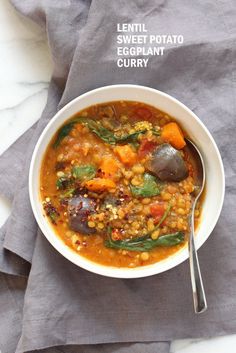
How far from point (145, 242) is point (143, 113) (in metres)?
0.75

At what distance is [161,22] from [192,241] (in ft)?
4.31

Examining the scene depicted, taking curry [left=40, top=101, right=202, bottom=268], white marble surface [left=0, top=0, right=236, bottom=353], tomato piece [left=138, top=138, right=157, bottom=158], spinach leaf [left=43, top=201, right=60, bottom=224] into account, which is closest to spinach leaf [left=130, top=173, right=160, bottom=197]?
curry [left=40, top=101, right=202, bottom=268]

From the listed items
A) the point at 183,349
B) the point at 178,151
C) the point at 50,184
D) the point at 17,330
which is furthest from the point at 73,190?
the point at 183,349

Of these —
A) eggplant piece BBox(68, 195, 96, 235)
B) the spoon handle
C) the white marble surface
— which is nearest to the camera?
the spoon handle

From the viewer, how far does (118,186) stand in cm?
326

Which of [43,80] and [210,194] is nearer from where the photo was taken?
[210,194]

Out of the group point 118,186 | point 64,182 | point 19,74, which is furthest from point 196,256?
point 19,74

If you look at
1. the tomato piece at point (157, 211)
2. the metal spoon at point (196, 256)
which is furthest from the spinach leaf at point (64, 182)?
the metal spoon at point (196, 256)

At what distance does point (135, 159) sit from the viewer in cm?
329

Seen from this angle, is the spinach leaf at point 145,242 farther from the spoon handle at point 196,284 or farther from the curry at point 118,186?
the spoon handle at point 196,284

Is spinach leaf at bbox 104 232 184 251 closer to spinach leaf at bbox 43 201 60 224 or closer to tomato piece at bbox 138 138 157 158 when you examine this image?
spinach leaf at bbox 43 201 60 224

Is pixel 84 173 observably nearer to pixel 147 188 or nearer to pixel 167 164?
pixel 147 188

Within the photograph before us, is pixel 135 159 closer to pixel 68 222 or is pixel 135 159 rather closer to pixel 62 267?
pixel 68 222

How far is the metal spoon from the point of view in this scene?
122 inches
